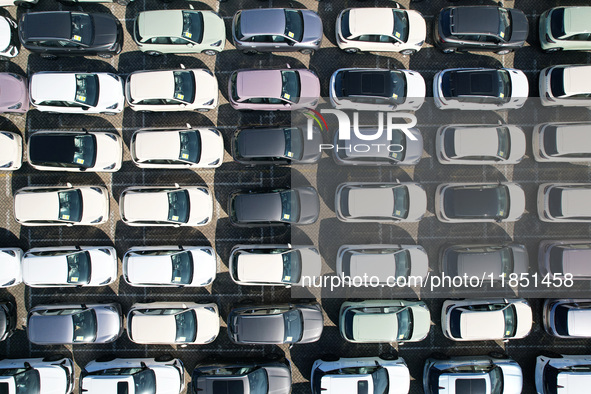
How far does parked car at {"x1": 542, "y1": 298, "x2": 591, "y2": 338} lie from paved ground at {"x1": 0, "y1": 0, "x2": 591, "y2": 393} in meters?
0.79

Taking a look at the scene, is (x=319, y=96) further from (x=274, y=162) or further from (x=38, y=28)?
(x=38, y=28)

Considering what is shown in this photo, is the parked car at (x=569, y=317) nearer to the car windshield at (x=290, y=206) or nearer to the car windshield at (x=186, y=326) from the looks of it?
the car windshield at (x=290, y=206)

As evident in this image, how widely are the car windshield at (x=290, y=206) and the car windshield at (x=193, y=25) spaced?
4.85 meters

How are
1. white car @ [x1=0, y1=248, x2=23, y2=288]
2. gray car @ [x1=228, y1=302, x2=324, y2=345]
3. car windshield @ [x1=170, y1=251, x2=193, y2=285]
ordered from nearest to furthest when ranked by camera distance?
1. gray car @ [x1=228, y1=302, x2=324, y2=345]
2. car windshield @ [x1=170, y1=251, x2=193, y2=285]
3. white car @ [x1=0, y1=248, x2=23, y2=288]

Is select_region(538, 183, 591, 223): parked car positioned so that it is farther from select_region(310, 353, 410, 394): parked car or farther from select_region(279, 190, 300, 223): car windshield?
select_region(279, 190, 300, 223): car windshield

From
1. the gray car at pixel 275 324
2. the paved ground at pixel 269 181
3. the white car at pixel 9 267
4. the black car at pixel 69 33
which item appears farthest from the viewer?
the paved ground at pixel 269 181

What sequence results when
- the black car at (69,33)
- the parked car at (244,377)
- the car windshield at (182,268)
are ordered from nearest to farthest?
the parked car at (244,377) → the black car at (69,33) → the car windshield at (182,268)

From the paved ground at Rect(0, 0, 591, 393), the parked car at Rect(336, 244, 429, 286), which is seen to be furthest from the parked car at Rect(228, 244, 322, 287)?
the parked car at Rect(336, 244, 429, 286)

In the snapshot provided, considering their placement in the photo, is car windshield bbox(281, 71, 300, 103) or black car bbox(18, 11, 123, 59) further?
car windshield bbox(281, 71, 300, 103)

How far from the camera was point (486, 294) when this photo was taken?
11.1 metres

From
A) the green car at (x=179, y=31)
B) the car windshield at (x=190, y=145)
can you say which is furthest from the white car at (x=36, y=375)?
the green car at (x=179, y=31)

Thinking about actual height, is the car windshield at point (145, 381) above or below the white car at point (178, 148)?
below

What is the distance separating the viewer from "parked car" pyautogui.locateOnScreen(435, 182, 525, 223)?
33.7ft

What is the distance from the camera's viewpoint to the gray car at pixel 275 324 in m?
10.2
